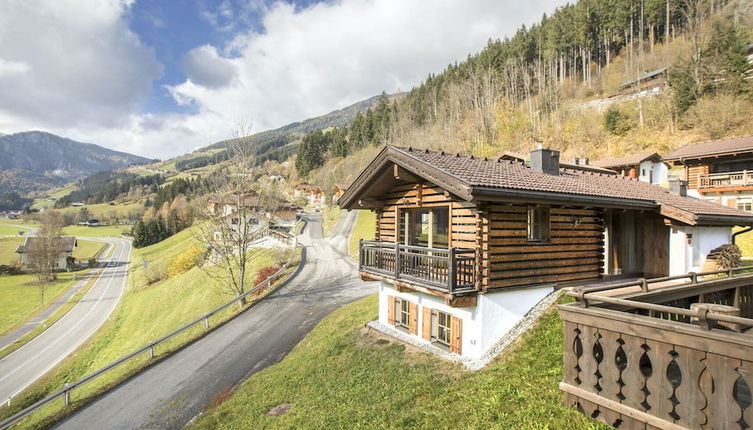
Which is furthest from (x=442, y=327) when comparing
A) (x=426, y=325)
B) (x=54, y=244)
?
(x=54, y=244)

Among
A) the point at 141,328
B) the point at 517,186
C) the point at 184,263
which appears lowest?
the point at 141,328

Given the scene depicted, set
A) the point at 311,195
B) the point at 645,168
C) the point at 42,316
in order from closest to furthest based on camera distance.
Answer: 1. the point at 645,168
2. the point at 42,316
3. the point at 311,195

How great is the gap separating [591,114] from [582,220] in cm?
4597

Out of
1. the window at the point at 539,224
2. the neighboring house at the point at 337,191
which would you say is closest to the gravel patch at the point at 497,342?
the window at the point at 539,224

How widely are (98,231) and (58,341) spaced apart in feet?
356

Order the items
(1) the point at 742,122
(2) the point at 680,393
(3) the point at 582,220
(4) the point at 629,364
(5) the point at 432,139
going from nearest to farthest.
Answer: (2) the point at 680,393 < (4) the point at 629,364 < (3) the point at 582,220 < (1) the point at 742,122 < (5) the point at 432,139

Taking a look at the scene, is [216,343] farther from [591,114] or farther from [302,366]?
[591,114]

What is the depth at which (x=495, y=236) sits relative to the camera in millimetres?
10523

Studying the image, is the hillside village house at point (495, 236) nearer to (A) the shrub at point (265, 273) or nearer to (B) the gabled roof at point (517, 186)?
(B) the gabled roof at point (517, 186)

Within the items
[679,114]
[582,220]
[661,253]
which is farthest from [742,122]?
[582,220]

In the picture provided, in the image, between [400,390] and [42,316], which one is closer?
[400,390]

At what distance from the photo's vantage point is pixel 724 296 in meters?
10.2

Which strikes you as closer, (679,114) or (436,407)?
(436,407)

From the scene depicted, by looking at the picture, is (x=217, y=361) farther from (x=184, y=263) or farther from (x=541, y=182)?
(x=184, y=263)
